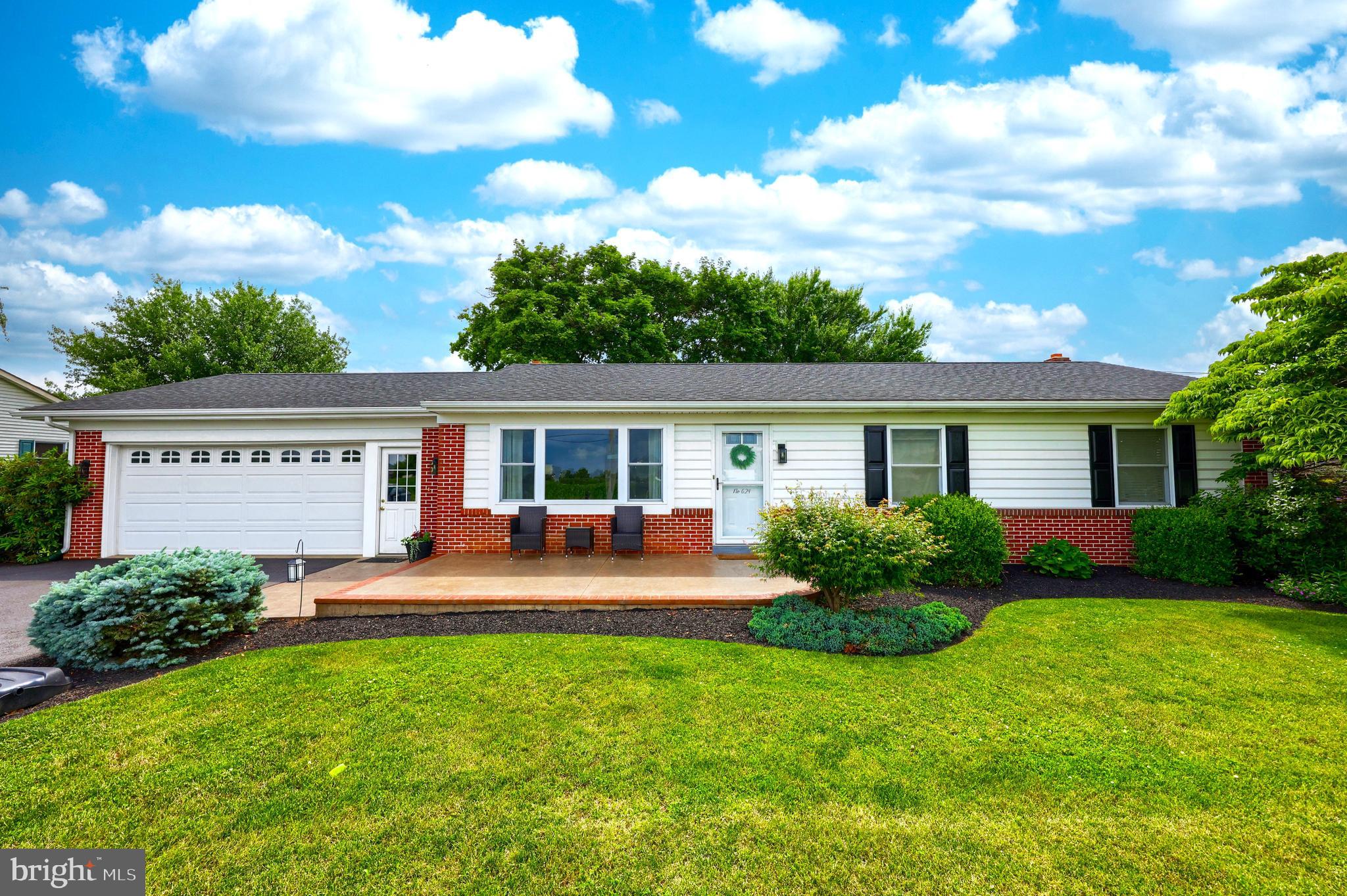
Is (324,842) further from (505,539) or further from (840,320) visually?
(840,320)

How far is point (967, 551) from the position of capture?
7730 mm

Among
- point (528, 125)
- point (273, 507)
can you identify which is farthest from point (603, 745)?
point (528, 125)

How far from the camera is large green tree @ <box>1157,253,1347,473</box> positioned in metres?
6.42

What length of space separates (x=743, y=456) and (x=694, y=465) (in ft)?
2.87

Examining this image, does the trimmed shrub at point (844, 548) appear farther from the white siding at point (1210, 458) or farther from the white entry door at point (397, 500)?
the white entry door at point (397, 500)

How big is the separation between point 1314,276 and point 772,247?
70.8 ft

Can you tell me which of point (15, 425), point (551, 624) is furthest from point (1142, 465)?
point (15, 425)

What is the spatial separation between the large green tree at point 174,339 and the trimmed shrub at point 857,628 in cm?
2977

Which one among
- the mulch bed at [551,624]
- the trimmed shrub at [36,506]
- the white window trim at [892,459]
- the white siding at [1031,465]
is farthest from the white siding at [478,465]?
the white siding at [1031,465]

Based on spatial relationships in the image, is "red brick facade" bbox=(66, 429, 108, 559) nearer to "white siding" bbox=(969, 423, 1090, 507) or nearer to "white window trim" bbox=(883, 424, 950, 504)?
"white window trim" bbox=(883, 424, 950, 504)

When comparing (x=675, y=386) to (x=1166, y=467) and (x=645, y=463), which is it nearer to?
(x=645, y=463)

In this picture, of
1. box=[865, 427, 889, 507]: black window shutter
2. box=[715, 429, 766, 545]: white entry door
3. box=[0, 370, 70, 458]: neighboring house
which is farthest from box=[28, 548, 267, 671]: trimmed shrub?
box=[0, 370, 70, 458]: neighboring house

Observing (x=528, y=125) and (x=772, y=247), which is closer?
(x=528, y=125)

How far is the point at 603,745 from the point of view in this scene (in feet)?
11.5
